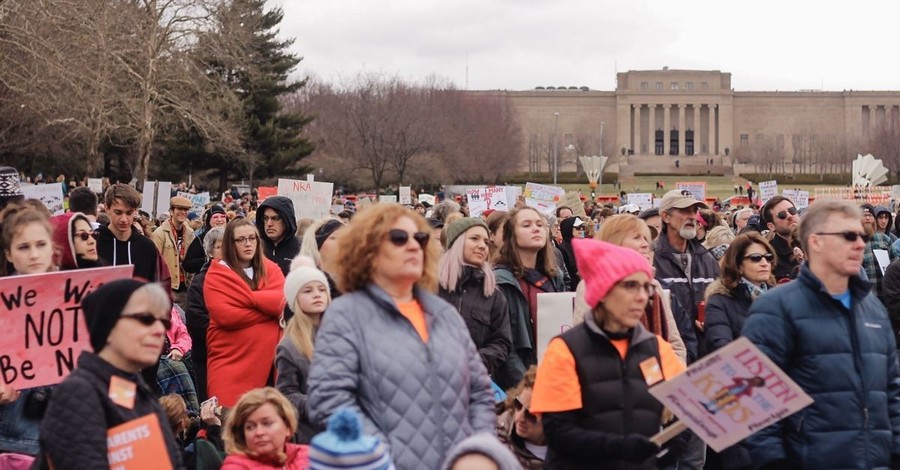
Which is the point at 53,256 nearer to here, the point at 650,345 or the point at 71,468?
the point at 71,468

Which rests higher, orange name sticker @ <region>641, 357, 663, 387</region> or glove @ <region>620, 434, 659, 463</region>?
orange name sticker @ <region>641, 357, 663, 387</region>

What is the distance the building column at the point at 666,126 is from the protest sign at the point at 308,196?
113 metres

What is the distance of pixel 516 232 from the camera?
7.78 metres

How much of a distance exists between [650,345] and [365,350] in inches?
47.1

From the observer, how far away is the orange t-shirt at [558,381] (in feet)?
15.5

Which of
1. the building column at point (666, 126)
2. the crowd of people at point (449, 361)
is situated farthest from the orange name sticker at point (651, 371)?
the building column at point (666, 126)

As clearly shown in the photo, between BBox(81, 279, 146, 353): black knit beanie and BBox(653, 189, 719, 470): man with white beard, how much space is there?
4437 millimetres

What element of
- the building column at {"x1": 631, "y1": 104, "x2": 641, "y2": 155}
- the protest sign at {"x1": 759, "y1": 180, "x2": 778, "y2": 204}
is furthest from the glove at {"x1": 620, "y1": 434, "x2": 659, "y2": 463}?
the building column at {"x1": 631, "y1": 104, "x2": 641, "y2": 155}

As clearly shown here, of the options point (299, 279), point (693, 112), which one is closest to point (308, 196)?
point (299, 279)

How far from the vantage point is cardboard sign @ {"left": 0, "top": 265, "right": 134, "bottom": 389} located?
5.51 metres

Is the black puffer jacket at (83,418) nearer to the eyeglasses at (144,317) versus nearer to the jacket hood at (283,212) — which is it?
the eyeglasses at (144,317)

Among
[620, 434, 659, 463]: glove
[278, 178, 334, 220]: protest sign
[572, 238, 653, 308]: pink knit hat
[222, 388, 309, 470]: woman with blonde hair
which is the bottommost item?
[222, 388, 309, 470]: woman with blonde hair

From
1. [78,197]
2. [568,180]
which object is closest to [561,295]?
[78,197]

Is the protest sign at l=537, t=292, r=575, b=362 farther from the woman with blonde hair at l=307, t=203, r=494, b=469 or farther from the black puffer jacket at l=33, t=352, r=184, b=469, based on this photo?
the black puffer jacket at l=33, t=352, r=184, b=469
